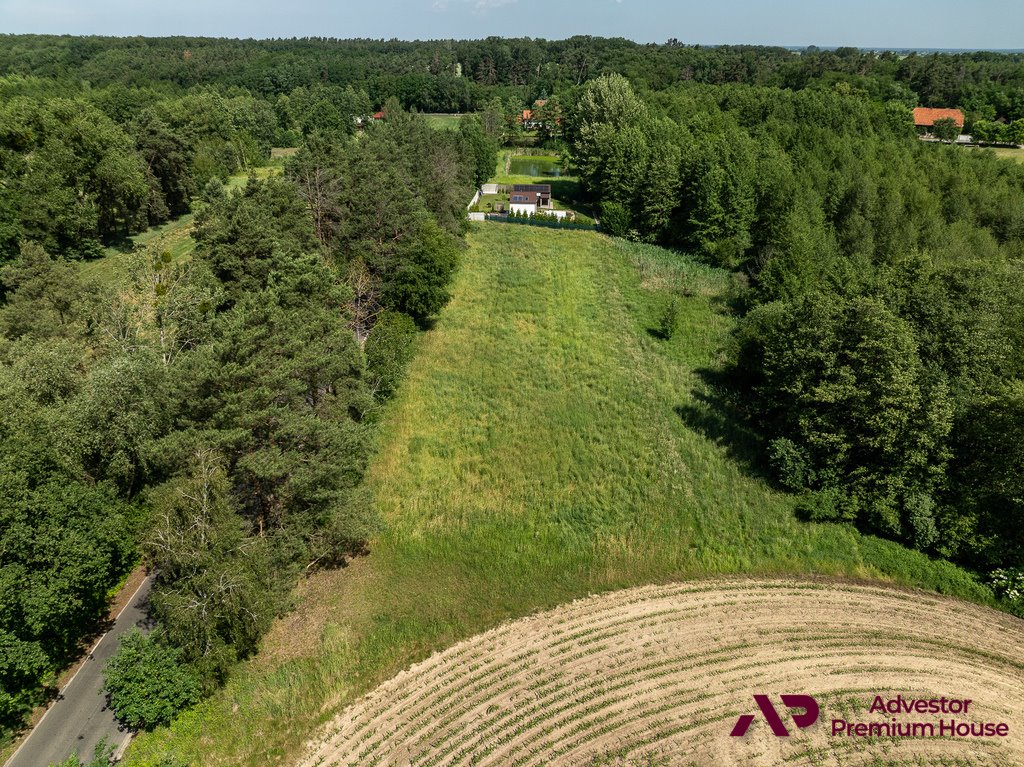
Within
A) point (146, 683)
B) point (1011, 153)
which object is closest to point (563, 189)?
point (1011, 153)

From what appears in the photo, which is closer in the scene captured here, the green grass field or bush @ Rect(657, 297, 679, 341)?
the green grass field

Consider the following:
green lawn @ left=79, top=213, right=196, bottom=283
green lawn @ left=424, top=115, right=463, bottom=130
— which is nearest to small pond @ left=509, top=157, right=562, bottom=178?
green lawn @ left=424, top=115, right=463, bottom=130

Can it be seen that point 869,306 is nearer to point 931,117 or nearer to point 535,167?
point 535,167

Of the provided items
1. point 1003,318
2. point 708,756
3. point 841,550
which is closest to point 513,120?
point 1003,318

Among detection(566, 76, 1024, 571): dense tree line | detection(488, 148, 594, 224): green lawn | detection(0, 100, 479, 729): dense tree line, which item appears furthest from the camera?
detection(488, 148, 594, 224): green lawn

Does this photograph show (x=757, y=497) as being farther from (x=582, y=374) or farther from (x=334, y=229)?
(x=334, y=229)

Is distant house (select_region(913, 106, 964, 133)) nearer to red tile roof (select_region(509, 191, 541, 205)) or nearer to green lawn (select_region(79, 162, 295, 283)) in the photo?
red tile roof (select_region(509, 191, 541, 205))

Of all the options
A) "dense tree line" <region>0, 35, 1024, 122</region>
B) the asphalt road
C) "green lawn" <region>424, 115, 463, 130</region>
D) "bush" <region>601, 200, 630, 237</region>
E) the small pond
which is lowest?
the asphalt road
